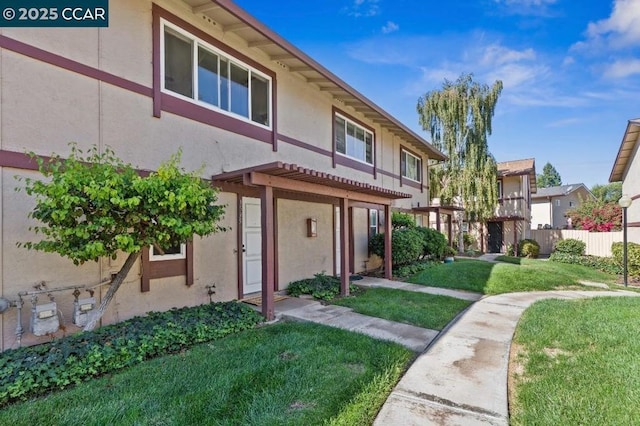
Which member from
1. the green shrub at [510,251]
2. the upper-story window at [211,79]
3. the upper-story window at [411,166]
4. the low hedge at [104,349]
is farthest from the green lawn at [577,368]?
the green shrub at [510,251]

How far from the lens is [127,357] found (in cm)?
376

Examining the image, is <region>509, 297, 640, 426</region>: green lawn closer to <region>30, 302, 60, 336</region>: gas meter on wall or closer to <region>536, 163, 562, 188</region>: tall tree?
<region>30, 302, 60, 336</region>: gas meter on wall

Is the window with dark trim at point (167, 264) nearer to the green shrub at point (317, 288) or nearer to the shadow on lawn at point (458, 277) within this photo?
the green shrub at point (317, 288)

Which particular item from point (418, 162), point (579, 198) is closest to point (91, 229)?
point (418, 162)

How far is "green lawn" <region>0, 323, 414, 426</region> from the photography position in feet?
9.05

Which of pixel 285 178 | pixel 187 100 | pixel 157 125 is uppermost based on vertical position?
pixel 187 100

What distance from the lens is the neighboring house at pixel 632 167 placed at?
42.6 feet

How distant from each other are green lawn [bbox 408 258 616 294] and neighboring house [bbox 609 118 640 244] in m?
3.72

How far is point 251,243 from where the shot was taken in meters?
7.29

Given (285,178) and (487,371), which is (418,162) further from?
(487,371)

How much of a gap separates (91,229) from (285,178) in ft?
10.4

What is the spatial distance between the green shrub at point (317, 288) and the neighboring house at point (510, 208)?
17.0 m

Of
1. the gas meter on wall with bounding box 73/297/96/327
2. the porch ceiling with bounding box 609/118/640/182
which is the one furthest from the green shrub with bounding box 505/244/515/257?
the gas meter on wall with bounding box 73/297/96/327

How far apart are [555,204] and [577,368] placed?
35917 mm
